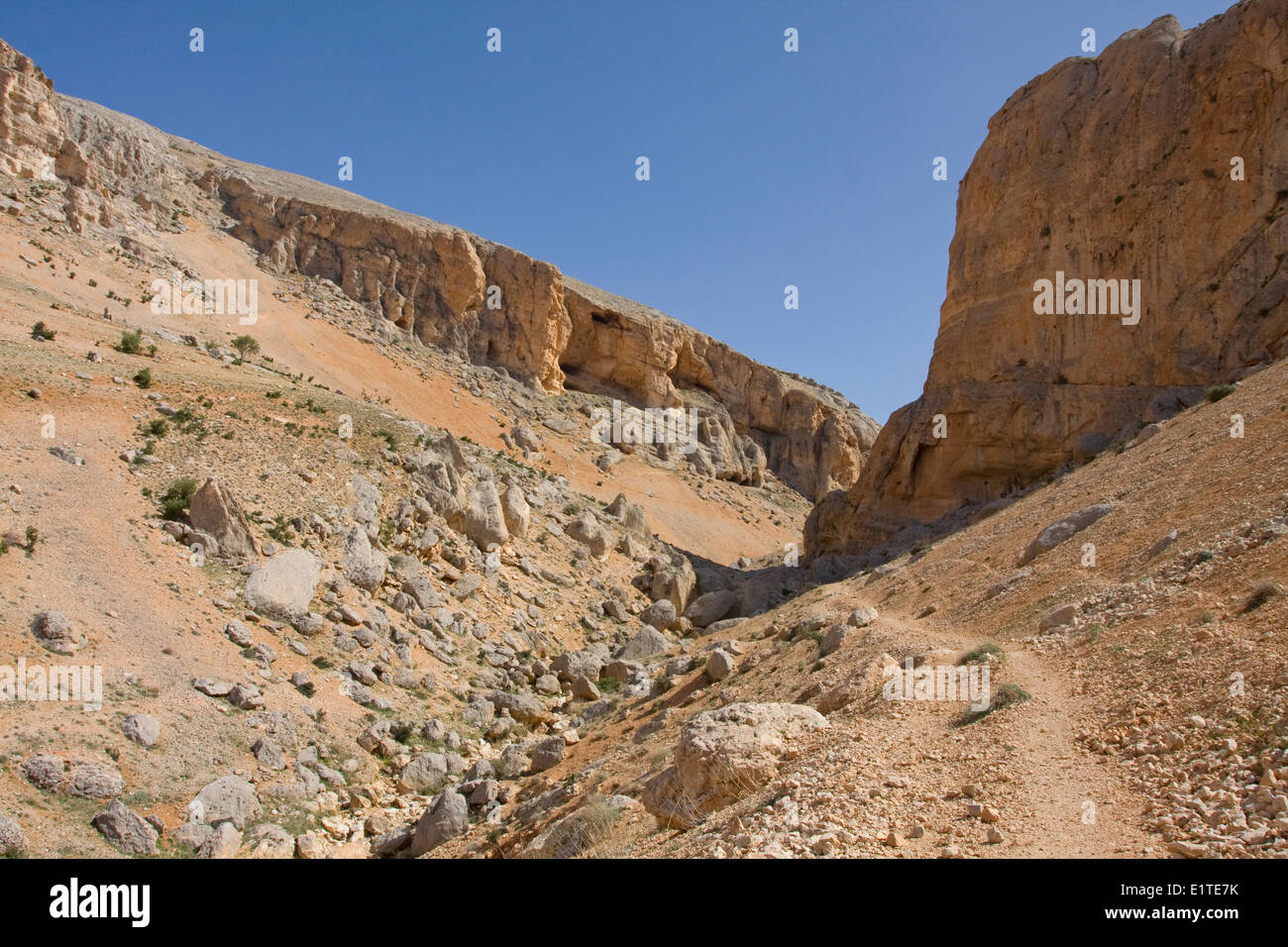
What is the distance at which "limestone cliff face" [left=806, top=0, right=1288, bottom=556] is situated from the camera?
72.9ft

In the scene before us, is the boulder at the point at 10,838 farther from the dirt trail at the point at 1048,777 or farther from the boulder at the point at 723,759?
the dirt trail at the point at 1048,777

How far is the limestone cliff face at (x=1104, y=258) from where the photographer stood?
2222 cm

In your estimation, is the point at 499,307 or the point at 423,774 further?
the point at 499,307

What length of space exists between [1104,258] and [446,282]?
109ft

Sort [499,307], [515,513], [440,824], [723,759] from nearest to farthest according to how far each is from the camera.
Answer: [723,759]
[440,824]
[515,513]
[499,307]

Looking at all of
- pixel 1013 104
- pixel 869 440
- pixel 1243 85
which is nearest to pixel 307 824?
pixel 1243 85

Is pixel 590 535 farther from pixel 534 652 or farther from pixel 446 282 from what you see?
pixel 446 282

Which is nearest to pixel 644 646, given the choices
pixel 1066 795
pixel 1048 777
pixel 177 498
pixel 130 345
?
pixel 177 498

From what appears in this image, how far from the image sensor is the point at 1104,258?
81.5 feet

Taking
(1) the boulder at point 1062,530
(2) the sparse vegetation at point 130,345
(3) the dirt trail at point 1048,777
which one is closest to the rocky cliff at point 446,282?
(2) the sparse vegetation at point 130,345

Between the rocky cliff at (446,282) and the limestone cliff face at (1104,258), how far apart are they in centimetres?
2576

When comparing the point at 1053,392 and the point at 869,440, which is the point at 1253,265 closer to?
the point at 1053,392

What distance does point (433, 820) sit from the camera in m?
10.7
